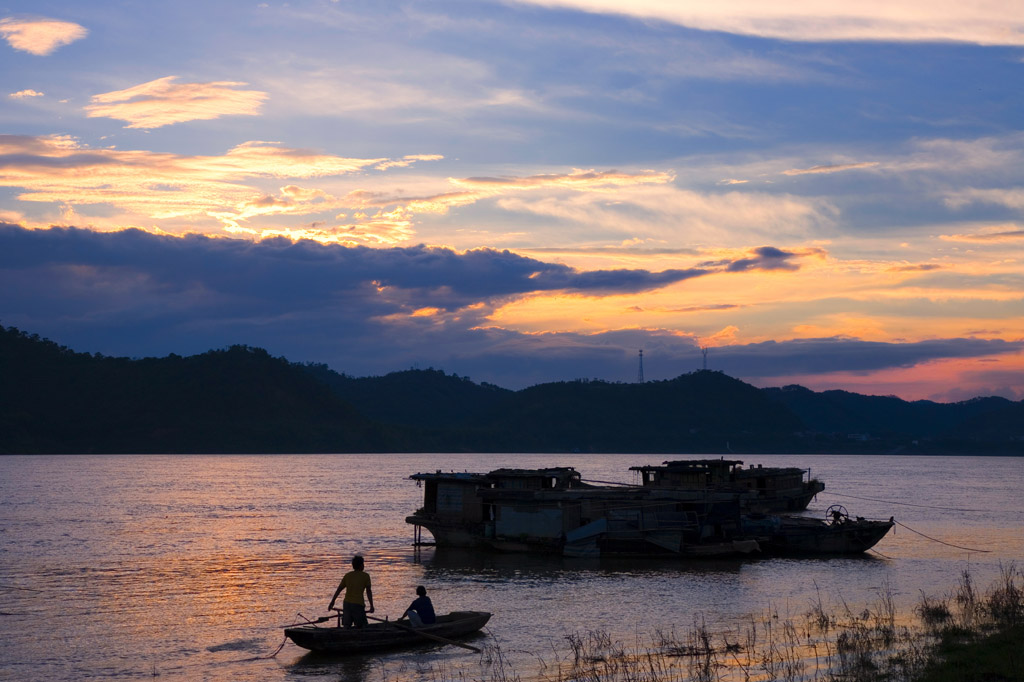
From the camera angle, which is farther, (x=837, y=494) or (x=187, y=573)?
(x=837, y=494)

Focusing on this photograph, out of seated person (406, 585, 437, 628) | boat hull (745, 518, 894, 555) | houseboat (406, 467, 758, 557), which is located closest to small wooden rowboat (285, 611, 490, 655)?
seated person (406, 585, 437, 628)

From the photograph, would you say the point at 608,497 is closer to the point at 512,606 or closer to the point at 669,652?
the point at 512,606

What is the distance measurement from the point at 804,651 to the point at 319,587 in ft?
92.0

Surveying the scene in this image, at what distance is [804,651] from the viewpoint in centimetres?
2925

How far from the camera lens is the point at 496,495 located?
6166cm

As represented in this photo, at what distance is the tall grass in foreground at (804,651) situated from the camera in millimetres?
24688

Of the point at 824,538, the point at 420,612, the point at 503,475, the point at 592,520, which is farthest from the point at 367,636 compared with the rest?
the point at 824,538

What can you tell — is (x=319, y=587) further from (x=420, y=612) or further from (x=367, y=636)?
(x=367, y=636)

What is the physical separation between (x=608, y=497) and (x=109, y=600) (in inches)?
1171

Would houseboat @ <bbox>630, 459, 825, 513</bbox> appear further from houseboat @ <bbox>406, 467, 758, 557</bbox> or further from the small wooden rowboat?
the small wooden rowboat

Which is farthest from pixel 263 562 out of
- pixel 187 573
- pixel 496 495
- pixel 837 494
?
pixel 837 494

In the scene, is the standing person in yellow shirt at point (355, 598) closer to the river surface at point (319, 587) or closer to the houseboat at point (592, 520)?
the river surface at point (319, 587)

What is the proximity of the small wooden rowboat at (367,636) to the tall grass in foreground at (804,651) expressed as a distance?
1922 mm

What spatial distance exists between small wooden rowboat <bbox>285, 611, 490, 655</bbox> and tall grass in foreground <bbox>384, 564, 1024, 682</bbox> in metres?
1.92
